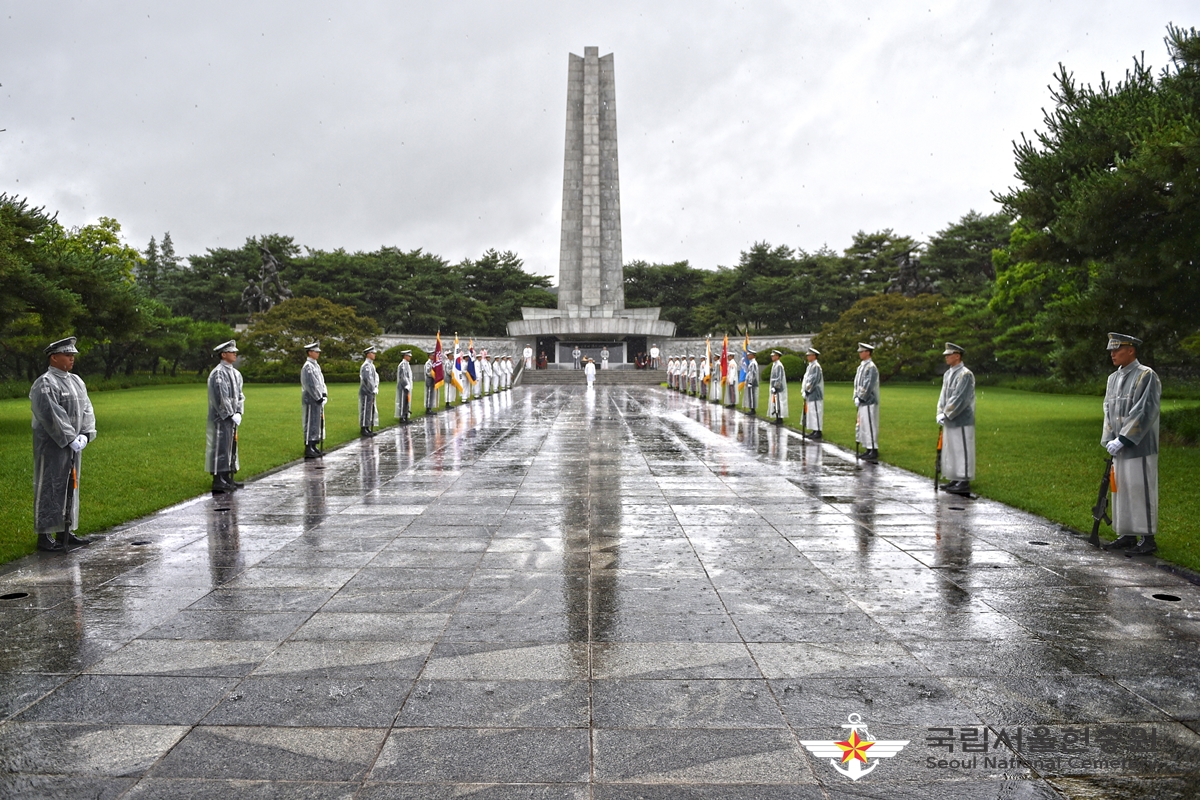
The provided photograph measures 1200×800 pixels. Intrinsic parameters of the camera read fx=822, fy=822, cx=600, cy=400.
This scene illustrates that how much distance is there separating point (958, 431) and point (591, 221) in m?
41.3

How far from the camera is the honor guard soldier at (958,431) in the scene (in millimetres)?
8789

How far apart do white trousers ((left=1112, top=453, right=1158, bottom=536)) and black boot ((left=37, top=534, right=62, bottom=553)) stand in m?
7.76

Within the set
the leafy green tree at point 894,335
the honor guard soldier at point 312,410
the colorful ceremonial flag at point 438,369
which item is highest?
the leafy green tree at point 894,335

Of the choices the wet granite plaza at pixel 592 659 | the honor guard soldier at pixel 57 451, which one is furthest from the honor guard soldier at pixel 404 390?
the honor guard soldier at pixel 57 451

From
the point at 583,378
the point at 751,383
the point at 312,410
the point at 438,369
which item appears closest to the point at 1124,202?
the point at 751,383

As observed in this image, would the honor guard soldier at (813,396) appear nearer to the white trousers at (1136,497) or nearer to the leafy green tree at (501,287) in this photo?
the white trousers at (1136,497)

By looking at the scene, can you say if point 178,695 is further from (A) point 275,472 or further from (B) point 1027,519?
(A) point 275,472

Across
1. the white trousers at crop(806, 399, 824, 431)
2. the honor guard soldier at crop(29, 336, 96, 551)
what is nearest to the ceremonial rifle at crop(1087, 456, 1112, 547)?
the honor guard soldier at crop(29, 336, 96, 551)

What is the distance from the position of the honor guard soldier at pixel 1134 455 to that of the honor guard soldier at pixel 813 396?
8.13 m

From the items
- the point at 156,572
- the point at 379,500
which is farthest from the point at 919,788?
the point at 379,500

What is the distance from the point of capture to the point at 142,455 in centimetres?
1155

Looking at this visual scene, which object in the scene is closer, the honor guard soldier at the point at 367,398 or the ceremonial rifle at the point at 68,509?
the ceremonial rifle at the point at 68,509

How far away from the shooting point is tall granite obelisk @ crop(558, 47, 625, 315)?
48219mm

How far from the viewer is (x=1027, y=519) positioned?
7.17m
